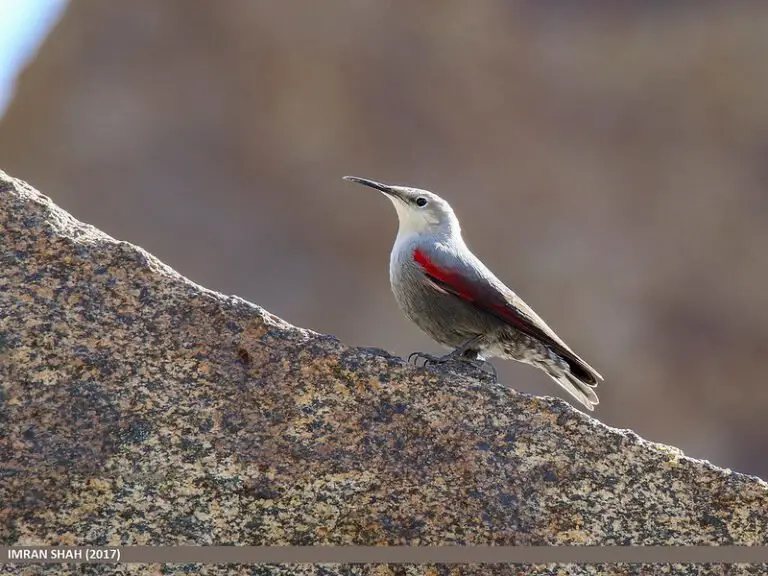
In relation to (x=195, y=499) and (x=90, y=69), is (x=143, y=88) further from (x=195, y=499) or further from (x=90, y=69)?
(x=195, y=499)

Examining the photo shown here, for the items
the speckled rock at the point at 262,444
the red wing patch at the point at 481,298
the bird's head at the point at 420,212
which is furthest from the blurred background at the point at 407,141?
the speckled rock at the point at 262,444

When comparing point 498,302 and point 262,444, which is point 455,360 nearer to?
point 498,302

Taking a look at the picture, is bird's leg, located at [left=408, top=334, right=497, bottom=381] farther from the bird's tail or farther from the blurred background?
the blurred background

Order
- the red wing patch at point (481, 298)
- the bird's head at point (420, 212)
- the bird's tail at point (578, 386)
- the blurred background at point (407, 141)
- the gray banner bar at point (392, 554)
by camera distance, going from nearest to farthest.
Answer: the gray banner bar at point (392, 554), the red wing patch at point (481, 298), the bird's tail at point (578, 386), the bird's head at point (420, 212), the blurred background at point (407, 141)

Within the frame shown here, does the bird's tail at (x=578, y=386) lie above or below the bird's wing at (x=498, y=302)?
below

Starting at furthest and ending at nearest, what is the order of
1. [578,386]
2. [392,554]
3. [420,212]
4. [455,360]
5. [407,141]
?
[407,141], [420,212], [578,386], [455,360], [392,554]

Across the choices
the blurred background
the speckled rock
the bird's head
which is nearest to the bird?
the bird's head

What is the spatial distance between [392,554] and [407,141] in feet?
42.5

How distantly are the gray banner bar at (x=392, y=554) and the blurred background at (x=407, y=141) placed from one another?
1135cm

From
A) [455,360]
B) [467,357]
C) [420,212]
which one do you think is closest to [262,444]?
[455,360]

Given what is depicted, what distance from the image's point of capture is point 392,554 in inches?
127

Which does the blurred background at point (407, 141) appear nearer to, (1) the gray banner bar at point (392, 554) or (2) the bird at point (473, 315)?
(2) the bird at point (473, 315)

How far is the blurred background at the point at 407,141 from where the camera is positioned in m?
15.0

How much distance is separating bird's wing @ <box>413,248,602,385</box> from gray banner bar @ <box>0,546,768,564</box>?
1147 millimetres
